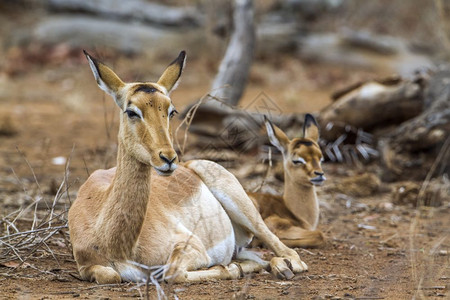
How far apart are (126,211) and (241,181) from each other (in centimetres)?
440

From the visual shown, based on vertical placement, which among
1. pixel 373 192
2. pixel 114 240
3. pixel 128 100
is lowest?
pixel 373 192

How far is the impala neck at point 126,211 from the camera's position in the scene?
5129 millimetres

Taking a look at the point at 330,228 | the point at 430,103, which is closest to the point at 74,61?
the point at 430,103

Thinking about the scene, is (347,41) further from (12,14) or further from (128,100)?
(128,100)

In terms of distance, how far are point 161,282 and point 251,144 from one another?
5.58 metres

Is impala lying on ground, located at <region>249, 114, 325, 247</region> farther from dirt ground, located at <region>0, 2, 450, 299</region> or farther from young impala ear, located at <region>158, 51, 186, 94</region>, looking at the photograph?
young impala ear, located at <region>158, 51, 186, 94</region>

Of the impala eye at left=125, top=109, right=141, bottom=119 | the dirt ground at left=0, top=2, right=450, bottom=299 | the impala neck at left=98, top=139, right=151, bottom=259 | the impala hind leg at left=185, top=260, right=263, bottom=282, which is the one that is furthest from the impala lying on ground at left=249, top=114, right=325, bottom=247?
the impala eye at left=125, top=109, right=141, bottom=119

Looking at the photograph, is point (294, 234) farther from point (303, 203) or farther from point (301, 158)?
point (301, 158)

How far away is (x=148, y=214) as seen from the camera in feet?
18.0

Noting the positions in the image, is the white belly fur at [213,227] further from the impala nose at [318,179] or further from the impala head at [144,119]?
the impala nose at [318,179]

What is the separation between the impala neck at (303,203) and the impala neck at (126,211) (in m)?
2.70

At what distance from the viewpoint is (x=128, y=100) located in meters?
5.11

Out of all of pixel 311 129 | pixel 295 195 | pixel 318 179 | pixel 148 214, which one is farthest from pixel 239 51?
pixel 148 214

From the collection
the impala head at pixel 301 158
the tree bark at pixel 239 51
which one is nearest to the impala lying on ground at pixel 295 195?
the impala head at pixel 301 158
